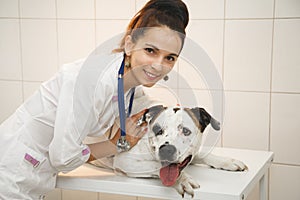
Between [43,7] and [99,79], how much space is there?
3.20ft

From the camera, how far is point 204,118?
1238mm

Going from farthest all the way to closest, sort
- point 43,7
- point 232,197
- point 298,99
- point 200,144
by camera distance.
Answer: point 43,7 → point 298,99 → point 200,144 → point 232,197

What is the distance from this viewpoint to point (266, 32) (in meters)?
1.73

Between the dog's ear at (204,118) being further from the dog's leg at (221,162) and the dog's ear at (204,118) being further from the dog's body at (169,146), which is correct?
the dog's leg at (221,162)

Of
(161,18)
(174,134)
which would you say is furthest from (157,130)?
(161,18)

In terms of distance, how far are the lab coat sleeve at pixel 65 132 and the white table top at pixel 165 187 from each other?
127mm

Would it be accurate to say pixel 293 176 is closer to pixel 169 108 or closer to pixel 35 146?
pixel 169 108

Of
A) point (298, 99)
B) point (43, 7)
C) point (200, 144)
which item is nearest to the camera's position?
point (200, 144)

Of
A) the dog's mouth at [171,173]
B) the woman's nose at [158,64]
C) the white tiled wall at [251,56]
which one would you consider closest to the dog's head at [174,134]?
the dog's mouth at [171,173]

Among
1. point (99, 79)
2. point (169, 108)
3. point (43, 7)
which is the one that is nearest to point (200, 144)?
point (169, 108)

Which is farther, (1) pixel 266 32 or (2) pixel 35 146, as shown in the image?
(1) pixel 266 32

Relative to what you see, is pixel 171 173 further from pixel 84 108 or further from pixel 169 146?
pixel 84 108

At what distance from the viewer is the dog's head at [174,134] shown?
1.17m

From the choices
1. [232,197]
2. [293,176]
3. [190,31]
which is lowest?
[293,176]
